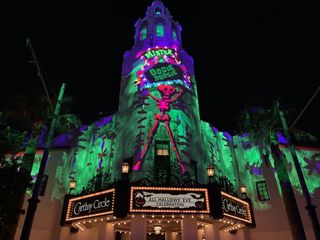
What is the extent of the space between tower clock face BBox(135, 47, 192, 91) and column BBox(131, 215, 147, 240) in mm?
11554

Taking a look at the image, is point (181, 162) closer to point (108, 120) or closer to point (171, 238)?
point (171, 238)

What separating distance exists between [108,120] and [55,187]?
761cm

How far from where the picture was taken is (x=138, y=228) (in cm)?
1702

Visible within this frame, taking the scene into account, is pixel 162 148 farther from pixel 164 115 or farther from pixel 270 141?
pixel 270 141

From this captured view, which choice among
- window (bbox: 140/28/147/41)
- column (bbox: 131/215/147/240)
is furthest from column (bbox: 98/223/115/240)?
window (bbox: 140/28/147/41)

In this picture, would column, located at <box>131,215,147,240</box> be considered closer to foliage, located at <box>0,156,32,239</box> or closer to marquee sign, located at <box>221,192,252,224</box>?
marquee sign, located at <box>221,192,252,224</box>

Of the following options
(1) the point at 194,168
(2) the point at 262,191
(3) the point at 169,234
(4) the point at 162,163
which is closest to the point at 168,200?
(4) the point at 162,163

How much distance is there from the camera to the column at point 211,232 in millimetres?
19609

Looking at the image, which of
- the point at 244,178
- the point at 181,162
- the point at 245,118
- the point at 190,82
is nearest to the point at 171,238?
the point at 181,162

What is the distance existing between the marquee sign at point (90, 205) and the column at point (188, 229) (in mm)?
4769

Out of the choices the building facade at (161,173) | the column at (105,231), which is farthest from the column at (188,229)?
the column at (105,231)

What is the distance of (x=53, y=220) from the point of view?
869 inches

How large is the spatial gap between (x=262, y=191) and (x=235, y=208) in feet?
22.7

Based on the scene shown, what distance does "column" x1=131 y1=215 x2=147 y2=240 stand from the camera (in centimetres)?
1677
